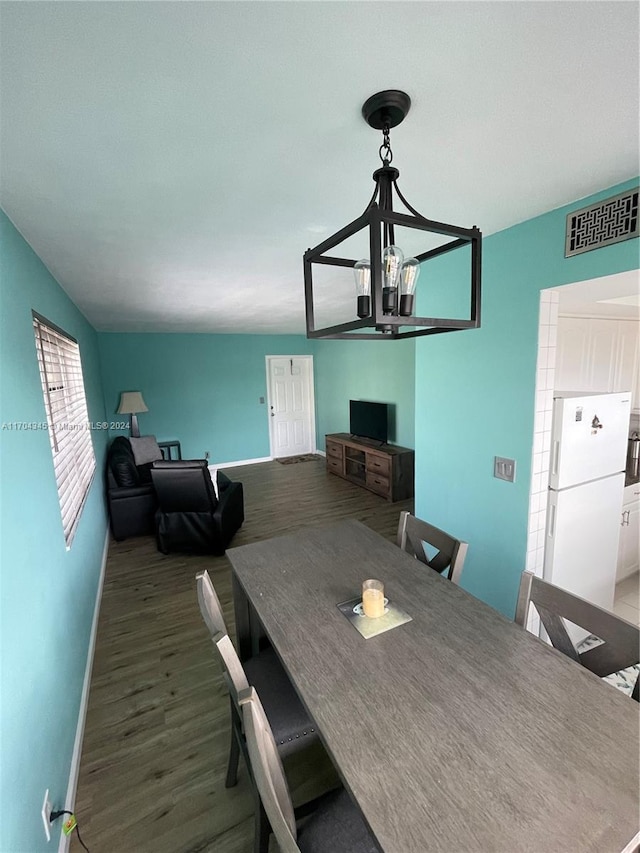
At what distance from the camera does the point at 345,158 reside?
1266mm

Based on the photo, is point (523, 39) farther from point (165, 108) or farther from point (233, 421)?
point (233, 421)

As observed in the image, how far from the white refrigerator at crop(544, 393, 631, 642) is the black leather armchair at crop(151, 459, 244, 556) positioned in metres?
2.70

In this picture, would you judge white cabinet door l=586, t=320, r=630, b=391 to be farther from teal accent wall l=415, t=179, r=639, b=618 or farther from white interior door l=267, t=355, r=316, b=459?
white interior door l=267, t=355, r=316, b=459

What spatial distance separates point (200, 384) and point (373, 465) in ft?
11.0

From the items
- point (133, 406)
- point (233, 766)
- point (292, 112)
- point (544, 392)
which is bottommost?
point (233, 766)

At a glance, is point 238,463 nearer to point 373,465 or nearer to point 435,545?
point 373,465

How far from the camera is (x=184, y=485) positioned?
3.41 meters

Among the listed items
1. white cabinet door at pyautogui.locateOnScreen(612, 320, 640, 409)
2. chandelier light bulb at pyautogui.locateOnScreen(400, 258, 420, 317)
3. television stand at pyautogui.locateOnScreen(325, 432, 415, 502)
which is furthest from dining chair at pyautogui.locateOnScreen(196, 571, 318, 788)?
television stand at pyautogui.locateOnScreen(325, 432, 415, 502)

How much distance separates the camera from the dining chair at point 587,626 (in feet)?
3.68

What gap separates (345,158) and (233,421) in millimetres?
5833

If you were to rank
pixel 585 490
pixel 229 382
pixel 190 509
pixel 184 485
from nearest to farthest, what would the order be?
1. pixel 585 490
2. pixel 184 485
3. pixel 190 509
4. pixel 229 382

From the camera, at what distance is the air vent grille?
1.53 metres

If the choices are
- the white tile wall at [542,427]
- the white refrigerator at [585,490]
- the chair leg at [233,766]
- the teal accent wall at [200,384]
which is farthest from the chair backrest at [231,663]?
the teal accent wall at [200,384]

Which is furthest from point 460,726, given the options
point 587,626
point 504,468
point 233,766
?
point 504,468
